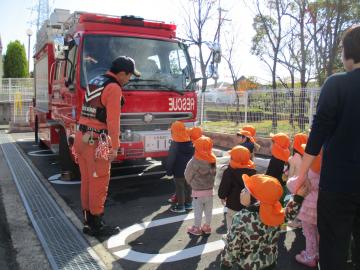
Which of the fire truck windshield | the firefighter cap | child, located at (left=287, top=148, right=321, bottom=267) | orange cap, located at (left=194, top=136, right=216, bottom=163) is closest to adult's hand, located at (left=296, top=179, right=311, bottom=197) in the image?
child, located at (left=287, top=148, right=321, bottom=267)

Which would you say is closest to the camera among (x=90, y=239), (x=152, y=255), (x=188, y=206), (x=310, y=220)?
(x=310, y=220)

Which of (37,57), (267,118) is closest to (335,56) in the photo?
(267,118)

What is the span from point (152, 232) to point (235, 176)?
1.38 meters

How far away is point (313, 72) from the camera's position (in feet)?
39.9

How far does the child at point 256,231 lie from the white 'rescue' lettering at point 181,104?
365 cm

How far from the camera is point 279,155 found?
4242 millimetres

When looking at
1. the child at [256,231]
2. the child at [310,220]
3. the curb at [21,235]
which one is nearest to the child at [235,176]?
the child at [310,220]

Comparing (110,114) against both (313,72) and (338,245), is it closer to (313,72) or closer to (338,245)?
(338,245)

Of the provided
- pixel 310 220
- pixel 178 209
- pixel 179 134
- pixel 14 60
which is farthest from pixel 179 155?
pixel 14 60

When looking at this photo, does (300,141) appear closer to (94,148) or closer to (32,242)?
(94,148)

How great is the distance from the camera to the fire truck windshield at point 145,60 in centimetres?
572

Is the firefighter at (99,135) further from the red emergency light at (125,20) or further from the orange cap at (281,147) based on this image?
the red emergency light at (125,20)

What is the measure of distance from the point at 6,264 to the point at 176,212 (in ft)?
7.20

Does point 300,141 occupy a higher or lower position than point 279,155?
higher
